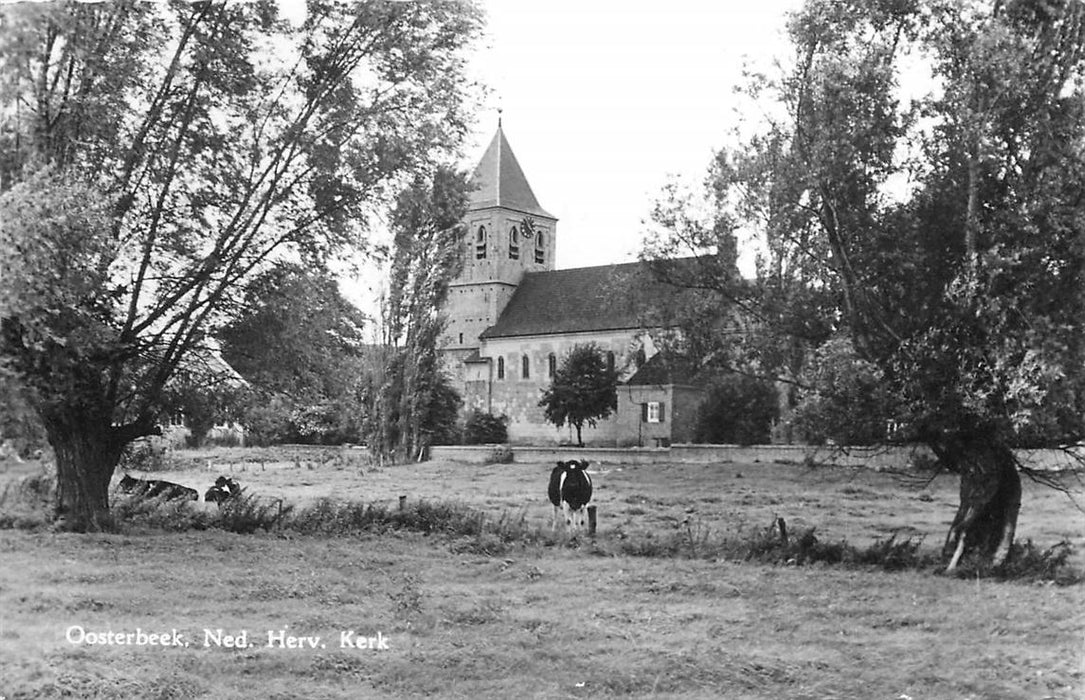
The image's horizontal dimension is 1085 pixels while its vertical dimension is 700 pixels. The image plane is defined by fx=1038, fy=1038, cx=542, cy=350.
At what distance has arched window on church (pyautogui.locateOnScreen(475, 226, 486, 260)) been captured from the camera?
518 centimetres

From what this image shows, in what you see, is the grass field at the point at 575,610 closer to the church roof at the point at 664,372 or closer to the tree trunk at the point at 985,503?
the tree trunk at the point at 985,503

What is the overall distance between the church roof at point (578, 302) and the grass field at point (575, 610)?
70 centimetres

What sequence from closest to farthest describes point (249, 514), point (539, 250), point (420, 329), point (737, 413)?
point (737, 413) → point (539, 250) → point (420, 329) → point (249, 514)

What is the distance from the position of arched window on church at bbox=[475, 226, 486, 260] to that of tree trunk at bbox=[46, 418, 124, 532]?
2.52 meters

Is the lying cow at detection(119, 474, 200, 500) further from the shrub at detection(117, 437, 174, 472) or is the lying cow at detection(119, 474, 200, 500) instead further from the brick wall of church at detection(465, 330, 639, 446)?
the brick wall of church at detection(465, 330, 639, 446)

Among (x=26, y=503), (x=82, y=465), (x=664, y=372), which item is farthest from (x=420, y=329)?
Answer: (x=26, y=503)

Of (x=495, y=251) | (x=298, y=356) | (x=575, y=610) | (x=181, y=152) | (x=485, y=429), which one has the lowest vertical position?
(x=575, y=610)

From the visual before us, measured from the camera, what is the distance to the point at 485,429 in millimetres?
5137

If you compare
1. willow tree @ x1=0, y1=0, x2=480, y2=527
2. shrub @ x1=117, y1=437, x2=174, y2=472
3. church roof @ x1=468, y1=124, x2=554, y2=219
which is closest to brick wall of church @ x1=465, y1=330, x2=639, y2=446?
church roof @ x1=468, y1=124, x2=554, y2=219

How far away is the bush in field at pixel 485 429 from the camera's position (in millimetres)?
5109

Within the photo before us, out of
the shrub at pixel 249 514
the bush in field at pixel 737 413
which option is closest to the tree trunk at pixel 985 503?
the bush in field at pixel 737 413

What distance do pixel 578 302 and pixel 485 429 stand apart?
778 millimetres

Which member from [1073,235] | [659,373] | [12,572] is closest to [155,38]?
[12,572]

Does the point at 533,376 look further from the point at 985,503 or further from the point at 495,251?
the point at 985,503
